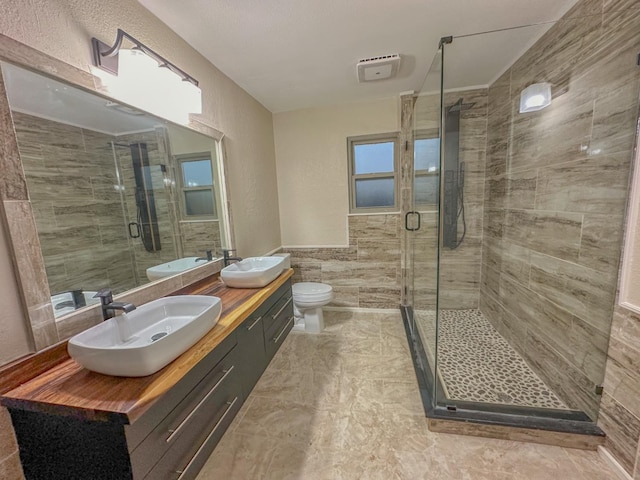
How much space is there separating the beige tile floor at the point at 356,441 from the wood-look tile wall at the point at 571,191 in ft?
Result: 1.84

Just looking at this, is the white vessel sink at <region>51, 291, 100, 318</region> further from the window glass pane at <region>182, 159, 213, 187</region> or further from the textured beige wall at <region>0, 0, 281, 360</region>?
Answer: the window glass pane at <region>182, 159, 213, 187</region>

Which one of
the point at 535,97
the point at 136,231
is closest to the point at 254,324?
the point at 136,231

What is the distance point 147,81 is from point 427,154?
2158 millimetres

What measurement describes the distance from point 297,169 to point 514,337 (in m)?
2.70

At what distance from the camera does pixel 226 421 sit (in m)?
1.45

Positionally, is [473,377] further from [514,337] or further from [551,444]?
[514,337]

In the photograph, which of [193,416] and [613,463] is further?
[613,463]

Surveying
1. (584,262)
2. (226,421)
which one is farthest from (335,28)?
(226,421)

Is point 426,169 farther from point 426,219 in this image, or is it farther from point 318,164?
point 318,164

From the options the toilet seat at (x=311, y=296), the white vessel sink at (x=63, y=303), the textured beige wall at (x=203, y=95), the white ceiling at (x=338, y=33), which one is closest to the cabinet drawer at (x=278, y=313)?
the toilet seat at (x=311, y=296)

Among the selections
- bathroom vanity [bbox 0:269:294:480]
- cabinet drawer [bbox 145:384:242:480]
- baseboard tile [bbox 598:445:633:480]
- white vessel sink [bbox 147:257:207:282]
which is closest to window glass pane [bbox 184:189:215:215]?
white vessel sink [bbox 147:257:207:282]

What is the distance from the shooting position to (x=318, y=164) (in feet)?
10.1

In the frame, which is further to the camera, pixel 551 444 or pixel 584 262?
pixel 584 262

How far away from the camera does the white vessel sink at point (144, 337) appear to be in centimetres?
90
